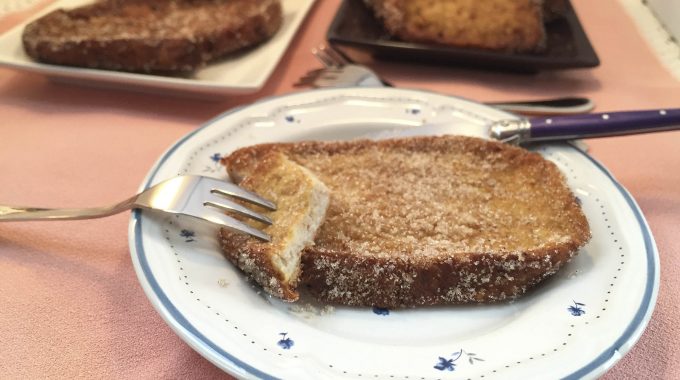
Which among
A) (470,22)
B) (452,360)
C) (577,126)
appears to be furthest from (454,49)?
(452,360)

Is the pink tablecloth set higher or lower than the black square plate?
lower

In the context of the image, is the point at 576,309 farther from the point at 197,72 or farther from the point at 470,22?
the point at 197,72

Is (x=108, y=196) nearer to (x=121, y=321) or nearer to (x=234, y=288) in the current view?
(x=121, y=321)

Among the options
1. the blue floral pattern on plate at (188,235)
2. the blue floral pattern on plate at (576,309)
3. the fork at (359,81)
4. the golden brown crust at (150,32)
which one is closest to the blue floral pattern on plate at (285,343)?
the blue floral pattern on plate at (188,235)

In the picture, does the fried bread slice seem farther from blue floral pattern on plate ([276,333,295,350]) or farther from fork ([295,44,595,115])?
fork ([295,44,595,115])

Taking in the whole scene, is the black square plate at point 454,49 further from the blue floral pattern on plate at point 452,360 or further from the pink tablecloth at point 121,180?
the blue floral pattern on plate at point 452,360

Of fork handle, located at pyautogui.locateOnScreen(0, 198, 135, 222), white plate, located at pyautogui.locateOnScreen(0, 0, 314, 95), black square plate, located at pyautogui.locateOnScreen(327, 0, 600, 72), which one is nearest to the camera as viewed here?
fork handle, located at pyautogui.locateOnScreen(0, 198, 135, 222)

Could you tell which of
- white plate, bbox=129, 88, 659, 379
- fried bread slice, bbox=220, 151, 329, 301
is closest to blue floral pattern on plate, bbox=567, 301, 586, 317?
white plate, bbox=129, 88, 659, 379
